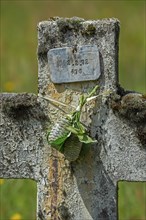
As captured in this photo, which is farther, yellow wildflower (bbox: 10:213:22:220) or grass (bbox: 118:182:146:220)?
grass (bbox: 118:182:146:220)

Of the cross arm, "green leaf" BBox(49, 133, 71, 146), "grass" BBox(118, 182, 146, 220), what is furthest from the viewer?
"grass" BBox(118, 182, 146, 220)

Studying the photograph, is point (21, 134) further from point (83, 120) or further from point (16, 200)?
point (16, 200)

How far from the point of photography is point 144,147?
3.20 m

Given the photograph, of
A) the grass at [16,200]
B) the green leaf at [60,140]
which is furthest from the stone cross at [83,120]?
the grass at [16,200]

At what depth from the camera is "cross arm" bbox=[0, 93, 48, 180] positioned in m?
3.28

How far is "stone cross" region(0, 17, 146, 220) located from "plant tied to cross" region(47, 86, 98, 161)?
51 mm

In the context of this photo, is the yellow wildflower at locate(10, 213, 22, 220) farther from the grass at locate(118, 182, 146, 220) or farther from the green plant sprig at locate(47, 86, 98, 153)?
the green plant sprig at locate(47, 86, 98, 153)

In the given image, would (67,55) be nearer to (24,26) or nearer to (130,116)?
(130,116)

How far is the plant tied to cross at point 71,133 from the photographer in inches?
123

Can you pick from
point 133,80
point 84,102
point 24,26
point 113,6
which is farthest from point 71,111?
point 113,6

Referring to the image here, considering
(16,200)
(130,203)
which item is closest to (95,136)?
(130,203)

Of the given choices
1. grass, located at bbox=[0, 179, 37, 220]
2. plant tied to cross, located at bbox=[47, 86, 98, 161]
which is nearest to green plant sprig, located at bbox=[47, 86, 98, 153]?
plant tied to cross, located at bbox=[47, 86, 98, 161]

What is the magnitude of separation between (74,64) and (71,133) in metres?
0.20

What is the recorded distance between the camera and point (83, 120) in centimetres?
321
